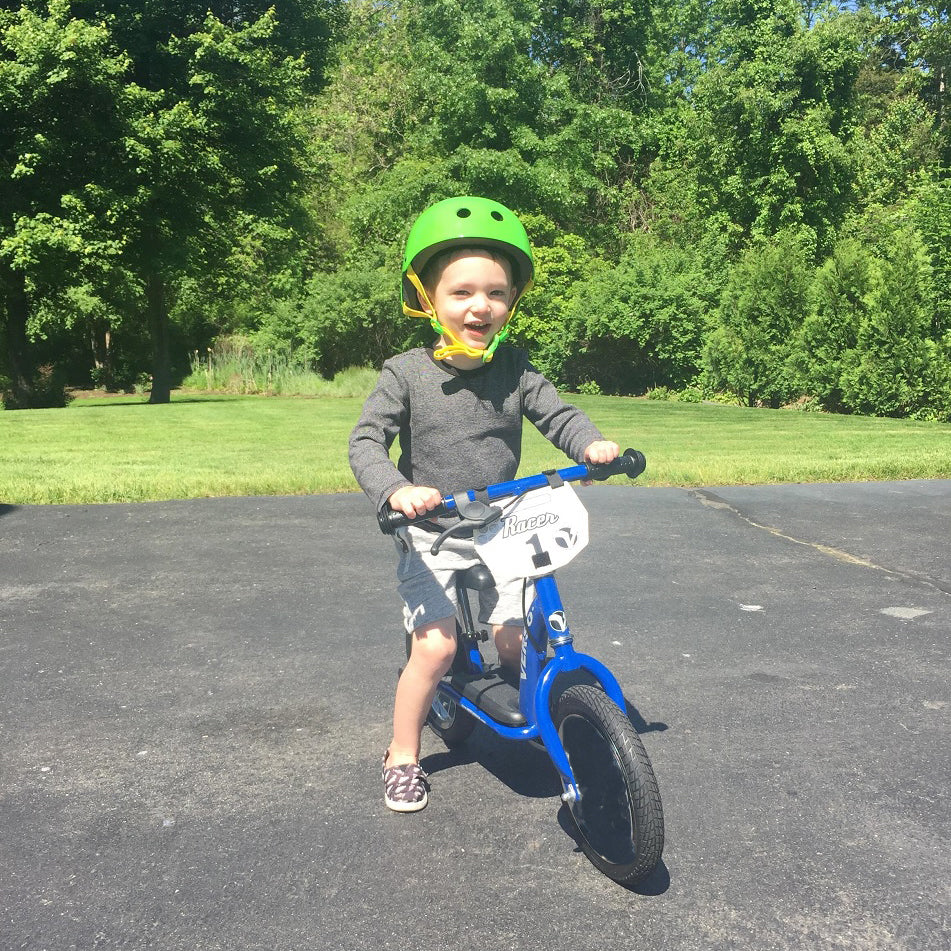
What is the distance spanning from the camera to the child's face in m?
3.36

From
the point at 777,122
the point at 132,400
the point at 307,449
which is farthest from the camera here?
the point at 777,122

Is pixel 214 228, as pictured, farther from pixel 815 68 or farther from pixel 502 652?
pixel 502 652

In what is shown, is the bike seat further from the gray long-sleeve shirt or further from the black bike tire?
the black bike tire

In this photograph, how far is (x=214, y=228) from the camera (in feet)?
93.8

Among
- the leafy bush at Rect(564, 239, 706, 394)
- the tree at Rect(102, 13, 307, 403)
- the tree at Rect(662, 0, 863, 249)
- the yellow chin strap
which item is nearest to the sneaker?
the yellow chin strap

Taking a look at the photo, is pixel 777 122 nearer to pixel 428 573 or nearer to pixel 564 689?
pixel 428 573

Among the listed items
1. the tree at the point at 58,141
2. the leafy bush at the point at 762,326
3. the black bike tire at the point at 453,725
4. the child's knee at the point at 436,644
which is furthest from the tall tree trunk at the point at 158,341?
the child's knee at the point at 436,644

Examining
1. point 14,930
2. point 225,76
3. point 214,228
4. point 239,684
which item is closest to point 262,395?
point 214,228

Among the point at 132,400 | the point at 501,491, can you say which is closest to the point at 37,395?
the point at 132,400

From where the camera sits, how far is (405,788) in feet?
10.9

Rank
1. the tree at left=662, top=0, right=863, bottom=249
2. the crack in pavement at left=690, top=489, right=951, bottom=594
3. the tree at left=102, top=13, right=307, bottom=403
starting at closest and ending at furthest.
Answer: the crack in pavement at left=690, top=489, right=951, bottom=594
the tree at left=102, top=13, right=307, bottom=403
the tree at left=662, top=0, right=863, bottom=249

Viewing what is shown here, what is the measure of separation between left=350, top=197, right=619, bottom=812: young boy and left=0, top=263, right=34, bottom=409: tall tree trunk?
26696 mm

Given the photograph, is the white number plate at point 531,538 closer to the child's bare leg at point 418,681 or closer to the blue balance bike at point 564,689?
the blue balance bike at point 564,689

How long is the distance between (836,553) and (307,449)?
28.2 ft
